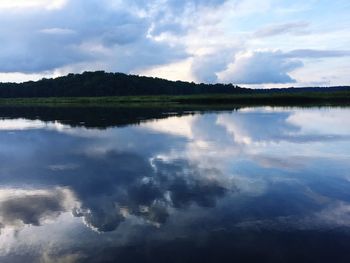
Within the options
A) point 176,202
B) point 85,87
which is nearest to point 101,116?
point 176,202

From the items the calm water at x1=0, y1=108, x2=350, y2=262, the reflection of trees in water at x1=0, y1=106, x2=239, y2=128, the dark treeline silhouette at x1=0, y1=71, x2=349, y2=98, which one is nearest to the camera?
the calm water at x1=0, y1=108, x2=350, y2=262

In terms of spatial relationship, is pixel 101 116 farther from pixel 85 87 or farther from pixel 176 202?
pixel 85 87

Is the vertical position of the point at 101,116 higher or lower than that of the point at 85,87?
lower

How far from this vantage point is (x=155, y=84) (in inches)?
7313

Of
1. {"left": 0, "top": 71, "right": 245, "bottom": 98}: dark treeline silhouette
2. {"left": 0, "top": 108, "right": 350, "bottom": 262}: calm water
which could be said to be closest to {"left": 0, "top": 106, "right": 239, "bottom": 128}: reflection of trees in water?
{"left": 0, "top": 108, "right": 350, "bottom": 262}: calm water

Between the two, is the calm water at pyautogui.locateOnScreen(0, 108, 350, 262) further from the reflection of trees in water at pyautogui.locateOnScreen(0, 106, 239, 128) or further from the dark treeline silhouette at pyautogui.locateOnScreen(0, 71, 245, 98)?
the dark treeline silhouette at pyautogui.locateOnScreen(0, 71, 245, 98)

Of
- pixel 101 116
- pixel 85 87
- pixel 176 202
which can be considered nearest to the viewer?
pixel 176 202

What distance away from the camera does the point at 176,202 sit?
13766mm

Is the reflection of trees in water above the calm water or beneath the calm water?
beneath

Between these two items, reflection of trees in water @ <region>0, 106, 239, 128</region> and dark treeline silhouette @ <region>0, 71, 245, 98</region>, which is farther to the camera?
dark treeline silhouette @ <region>0, 71, 245, 98</region>

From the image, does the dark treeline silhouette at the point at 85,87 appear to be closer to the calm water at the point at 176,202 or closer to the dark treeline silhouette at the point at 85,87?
the dark treeline silhouette at the point at 85,87

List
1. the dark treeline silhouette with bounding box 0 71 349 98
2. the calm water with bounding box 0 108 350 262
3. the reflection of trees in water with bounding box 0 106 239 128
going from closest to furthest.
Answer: the calm water with bounding box 0 108 350 262, the reflection of trees in water with bounding box 0 106 239 128, the dark treeline silhouette with bounding box 0 71 349 98

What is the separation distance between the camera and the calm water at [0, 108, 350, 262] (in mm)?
9727

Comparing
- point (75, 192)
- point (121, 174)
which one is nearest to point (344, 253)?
point (75, 192)
